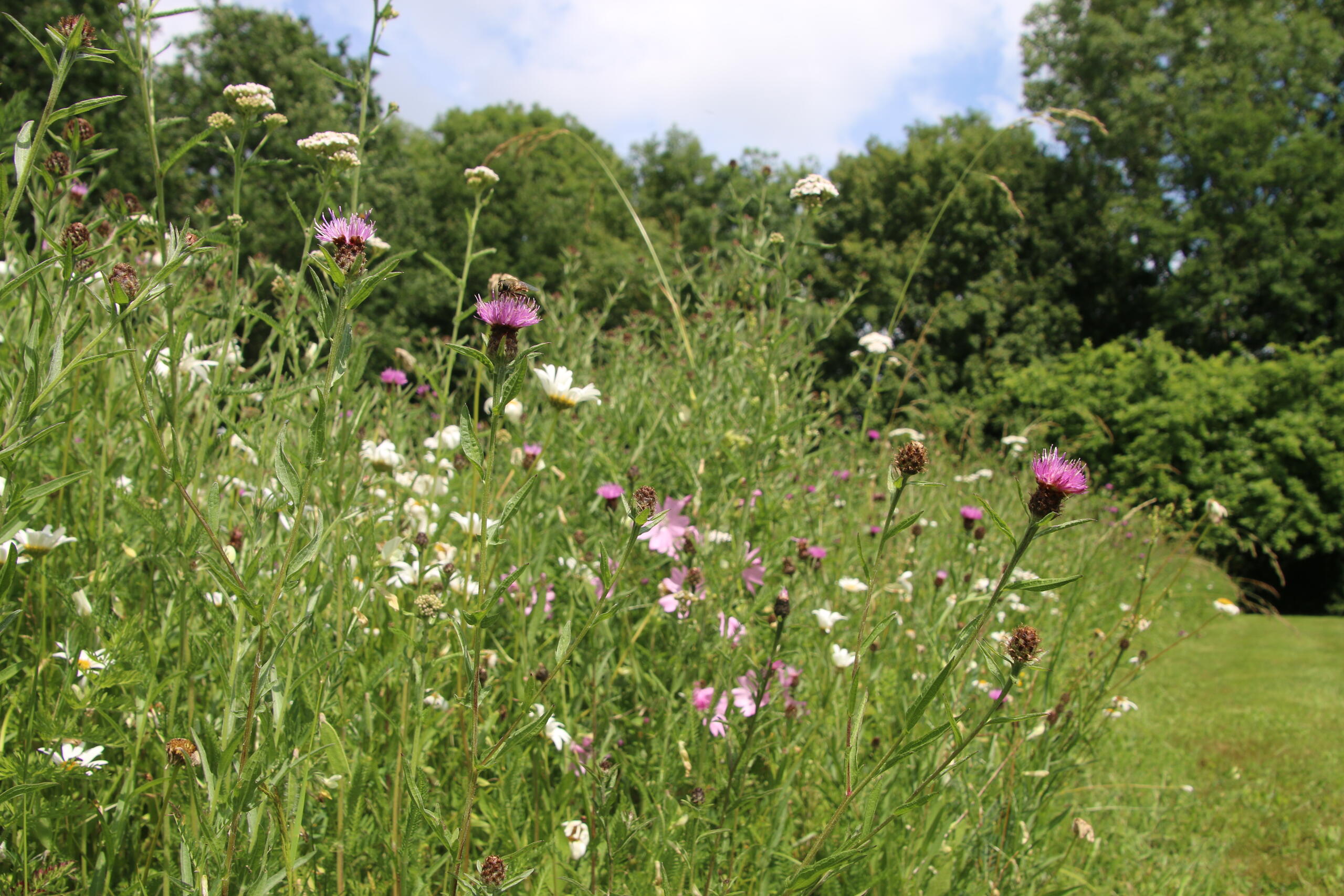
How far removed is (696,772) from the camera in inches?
52.7

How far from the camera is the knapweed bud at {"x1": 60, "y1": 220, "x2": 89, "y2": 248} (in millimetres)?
807

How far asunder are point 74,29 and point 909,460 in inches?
43.5

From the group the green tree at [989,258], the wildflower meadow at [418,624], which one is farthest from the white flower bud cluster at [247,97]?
the green tree at [989,258]

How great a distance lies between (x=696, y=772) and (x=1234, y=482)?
12.7m

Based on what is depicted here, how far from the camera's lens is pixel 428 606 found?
3.60 feet

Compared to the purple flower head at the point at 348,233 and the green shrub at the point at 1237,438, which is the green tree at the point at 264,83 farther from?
the purple flower head at the point at 348,233

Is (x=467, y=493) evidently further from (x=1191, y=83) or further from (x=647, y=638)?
(x=1191, y=83)

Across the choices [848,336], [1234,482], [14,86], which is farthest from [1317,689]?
[14,86]

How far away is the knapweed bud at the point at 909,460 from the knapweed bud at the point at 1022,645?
24cm

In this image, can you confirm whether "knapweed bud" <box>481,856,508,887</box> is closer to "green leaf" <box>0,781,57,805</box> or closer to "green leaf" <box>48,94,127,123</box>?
"green leaf" <box>0,781,57,805</box>

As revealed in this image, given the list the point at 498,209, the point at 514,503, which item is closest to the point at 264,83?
the point at 498,209

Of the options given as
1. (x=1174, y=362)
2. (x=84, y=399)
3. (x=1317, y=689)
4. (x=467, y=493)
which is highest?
(x=1174, y=362)

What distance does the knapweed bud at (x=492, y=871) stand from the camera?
848 millimetres

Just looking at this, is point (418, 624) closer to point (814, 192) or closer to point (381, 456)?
point (381, 456)
